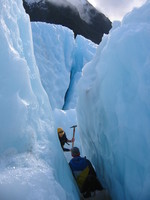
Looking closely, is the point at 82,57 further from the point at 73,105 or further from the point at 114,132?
the point at 114,132

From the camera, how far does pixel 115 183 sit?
3092mm

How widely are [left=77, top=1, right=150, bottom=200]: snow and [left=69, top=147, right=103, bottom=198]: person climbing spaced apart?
29 cm

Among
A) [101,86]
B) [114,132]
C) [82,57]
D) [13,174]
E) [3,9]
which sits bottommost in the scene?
[82,57]

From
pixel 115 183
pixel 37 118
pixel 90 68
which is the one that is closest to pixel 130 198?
pixel 115 183

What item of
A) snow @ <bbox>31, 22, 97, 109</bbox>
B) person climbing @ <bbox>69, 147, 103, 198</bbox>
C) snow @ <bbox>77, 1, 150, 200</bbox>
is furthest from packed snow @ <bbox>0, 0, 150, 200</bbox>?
snow @ <bbox>31, 22, 97, 109</bbox>

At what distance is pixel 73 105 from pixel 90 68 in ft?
21.7

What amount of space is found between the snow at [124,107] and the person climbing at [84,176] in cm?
29

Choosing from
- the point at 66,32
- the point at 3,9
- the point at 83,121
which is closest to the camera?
the point at 3,9

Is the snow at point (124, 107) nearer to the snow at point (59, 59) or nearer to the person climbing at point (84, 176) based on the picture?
the person climbing at point (84, 176)

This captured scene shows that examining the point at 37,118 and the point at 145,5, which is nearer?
the point at 37,118

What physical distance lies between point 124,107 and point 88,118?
113 cm

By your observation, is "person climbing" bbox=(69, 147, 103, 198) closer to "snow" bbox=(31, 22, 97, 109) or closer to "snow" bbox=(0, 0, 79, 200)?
"snow" bbox=(0, 0, 79, 200)

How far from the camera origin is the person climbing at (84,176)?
2.86 meters

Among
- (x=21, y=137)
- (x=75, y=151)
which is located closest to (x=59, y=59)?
(x=75, y=151)
